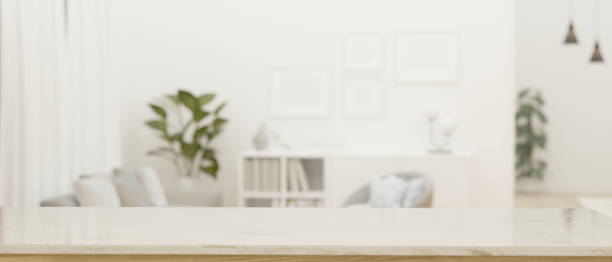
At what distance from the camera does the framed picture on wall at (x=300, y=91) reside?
21.3 ft

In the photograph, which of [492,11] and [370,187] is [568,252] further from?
[492,11]

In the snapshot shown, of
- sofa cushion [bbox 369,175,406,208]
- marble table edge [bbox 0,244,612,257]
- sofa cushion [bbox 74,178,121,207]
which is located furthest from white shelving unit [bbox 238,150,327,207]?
marble table edge [bbox 0,244,612,257]

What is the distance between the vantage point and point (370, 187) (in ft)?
17.7

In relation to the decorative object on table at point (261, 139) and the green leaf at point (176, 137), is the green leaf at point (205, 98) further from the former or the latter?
the decorative object on table at point (261, 139)


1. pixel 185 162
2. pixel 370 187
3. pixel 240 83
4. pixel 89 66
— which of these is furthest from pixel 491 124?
pixel 89 66

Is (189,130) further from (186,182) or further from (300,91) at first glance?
(300,91)

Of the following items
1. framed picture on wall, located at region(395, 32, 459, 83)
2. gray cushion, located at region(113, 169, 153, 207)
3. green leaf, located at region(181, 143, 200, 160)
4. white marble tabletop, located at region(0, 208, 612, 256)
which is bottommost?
gray cushion, located at region(113, 169, 153, 207)

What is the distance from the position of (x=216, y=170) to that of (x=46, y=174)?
2038mm

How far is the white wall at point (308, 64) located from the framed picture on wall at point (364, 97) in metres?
0.06

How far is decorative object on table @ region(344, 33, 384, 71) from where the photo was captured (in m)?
6.43

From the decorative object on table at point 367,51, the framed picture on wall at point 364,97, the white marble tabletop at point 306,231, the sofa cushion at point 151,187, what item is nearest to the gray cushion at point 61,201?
the sofa cushion at point 151,187

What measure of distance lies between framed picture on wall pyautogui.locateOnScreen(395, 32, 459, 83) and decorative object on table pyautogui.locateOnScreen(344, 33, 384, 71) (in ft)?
0.51

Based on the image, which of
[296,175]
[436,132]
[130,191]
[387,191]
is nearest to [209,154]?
[296,175]

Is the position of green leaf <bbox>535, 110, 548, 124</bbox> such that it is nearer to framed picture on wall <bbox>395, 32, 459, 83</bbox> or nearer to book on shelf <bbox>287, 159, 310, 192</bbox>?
framed picture on wall <bbox>395, 32, 459, 83</bbox>
